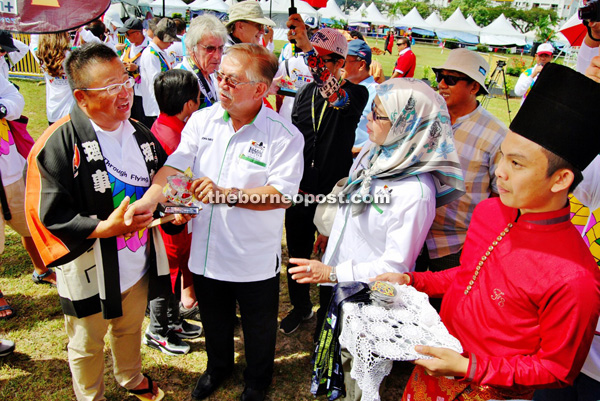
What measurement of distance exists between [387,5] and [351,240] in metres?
121

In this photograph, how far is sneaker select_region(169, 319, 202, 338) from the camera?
3.24 meters

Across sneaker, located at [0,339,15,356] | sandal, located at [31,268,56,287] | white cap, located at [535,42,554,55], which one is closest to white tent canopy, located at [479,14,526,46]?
white cap, located at [535,42,554,55]

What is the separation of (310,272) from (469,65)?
6.64 ft

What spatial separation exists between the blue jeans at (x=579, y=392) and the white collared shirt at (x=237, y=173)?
170 centimetres

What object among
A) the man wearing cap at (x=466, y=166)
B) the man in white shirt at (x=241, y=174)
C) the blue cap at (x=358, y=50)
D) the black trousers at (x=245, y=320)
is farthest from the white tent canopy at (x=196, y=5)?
the black trousers at (x=245, y=320)

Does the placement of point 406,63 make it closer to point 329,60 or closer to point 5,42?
point 329,60

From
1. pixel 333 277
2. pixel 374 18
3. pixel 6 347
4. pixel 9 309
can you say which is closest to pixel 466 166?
pixel 333 277

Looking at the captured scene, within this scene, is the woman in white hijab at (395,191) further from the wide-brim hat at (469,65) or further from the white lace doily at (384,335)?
the wide-brim hat at (469,65)

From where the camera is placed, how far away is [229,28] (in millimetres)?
4223

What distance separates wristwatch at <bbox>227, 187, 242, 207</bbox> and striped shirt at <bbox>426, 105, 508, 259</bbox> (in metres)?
1.44

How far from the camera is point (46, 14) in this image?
180 centimetres

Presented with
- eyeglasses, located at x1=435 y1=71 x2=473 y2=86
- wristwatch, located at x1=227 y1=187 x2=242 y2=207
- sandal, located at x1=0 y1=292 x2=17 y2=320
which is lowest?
sandal, located at x1=0 y1=292 x2=17 y2=320

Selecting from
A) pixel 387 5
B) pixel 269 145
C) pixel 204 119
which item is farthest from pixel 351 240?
pixel 387 5

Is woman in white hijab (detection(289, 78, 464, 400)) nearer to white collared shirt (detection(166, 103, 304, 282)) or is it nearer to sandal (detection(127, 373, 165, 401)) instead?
white collared shirt (detection(166, 103, 304, 282))
